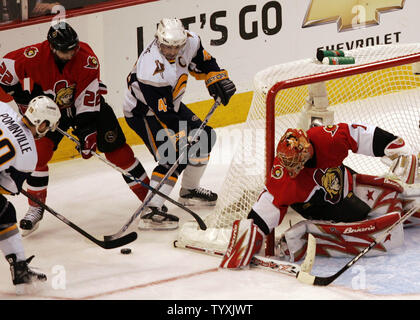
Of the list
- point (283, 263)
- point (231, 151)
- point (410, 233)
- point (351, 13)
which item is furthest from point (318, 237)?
point (351, 13)

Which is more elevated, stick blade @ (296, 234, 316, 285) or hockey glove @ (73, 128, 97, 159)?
hockey glove @ (73, 128, 97, 159)

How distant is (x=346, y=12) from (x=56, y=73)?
98.0 inches

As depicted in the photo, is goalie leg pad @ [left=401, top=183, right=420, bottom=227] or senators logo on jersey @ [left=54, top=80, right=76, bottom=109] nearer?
goalie leg pad @ [left=401, top=183, right=420, bottom=227]

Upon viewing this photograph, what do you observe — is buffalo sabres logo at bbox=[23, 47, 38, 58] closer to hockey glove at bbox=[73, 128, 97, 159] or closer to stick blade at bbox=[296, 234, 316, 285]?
hockey glove at bbox=[73, 128, 97, 159]

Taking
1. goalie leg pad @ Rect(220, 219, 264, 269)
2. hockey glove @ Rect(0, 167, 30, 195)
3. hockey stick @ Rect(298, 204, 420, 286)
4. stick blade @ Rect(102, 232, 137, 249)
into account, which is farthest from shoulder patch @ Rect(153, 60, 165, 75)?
hockey stick @ Rect(298, 204, 420, 286)

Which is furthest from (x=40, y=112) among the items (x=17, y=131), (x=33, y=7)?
(x=33, y=7)

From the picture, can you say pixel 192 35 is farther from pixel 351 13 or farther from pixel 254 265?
pixel 351 13

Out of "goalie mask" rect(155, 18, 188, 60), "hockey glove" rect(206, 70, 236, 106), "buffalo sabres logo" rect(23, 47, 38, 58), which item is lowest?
"hockey glove" rect(206, 70, 236, 106)

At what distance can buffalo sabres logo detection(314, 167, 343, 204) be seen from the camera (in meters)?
3.82

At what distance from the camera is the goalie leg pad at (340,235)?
383cm

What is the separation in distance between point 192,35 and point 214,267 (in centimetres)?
121

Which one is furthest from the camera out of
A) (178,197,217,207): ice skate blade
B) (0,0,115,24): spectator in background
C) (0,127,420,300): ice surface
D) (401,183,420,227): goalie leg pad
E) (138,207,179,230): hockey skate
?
(0,0,115,24): spectator in background

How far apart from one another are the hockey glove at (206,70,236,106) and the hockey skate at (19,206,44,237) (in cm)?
102

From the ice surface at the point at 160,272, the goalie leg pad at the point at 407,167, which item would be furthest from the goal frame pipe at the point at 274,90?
the goalie leg pad at the point at 407,167
